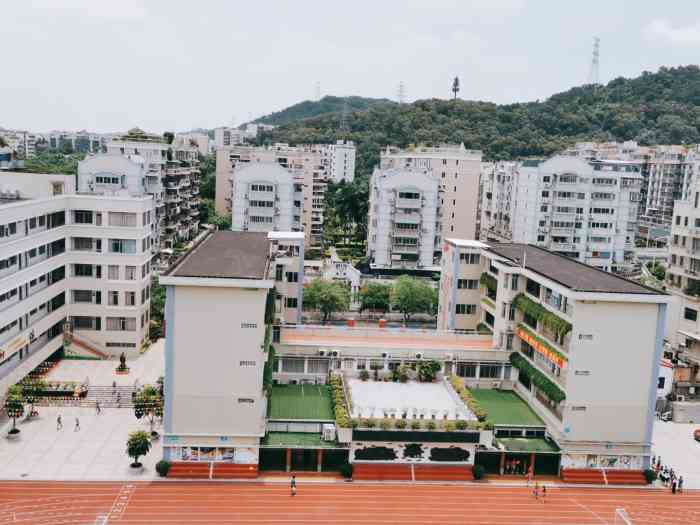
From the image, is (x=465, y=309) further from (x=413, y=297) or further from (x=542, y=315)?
(x=413, y=297)

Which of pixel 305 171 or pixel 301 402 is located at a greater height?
pixel 305 171

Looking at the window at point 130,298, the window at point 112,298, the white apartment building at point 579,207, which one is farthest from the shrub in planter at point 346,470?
the white apartment building at point 579,207

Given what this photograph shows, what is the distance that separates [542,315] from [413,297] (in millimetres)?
29663

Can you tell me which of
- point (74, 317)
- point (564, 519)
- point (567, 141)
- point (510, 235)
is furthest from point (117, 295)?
point (567, 141)

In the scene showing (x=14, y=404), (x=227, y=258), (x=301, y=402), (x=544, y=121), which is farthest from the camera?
(x=544, y=121)

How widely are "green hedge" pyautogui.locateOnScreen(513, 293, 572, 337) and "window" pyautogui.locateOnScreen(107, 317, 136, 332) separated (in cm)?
2872

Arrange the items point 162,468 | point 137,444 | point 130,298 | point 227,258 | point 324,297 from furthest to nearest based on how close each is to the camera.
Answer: point 324,297 < point 130,298 < point 227,258 < point 137,444 < point 162,468

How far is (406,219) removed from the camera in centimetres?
8625

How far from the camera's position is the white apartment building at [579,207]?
83375 millimetres

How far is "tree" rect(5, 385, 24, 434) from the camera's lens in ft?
135

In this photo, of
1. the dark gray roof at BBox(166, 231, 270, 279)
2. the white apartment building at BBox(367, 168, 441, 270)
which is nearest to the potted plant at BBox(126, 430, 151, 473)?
the dark gray roof at BBox(166, 231, 270, 279)

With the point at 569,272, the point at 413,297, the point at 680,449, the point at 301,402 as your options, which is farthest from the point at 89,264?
the point at 680,449

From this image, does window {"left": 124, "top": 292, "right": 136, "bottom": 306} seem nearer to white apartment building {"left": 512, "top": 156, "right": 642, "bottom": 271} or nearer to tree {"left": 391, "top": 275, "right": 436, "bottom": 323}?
tree {"left": 391, "top": 275, "right": 436, "bottom": 323}

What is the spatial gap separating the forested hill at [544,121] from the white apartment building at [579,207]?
49.4 m
